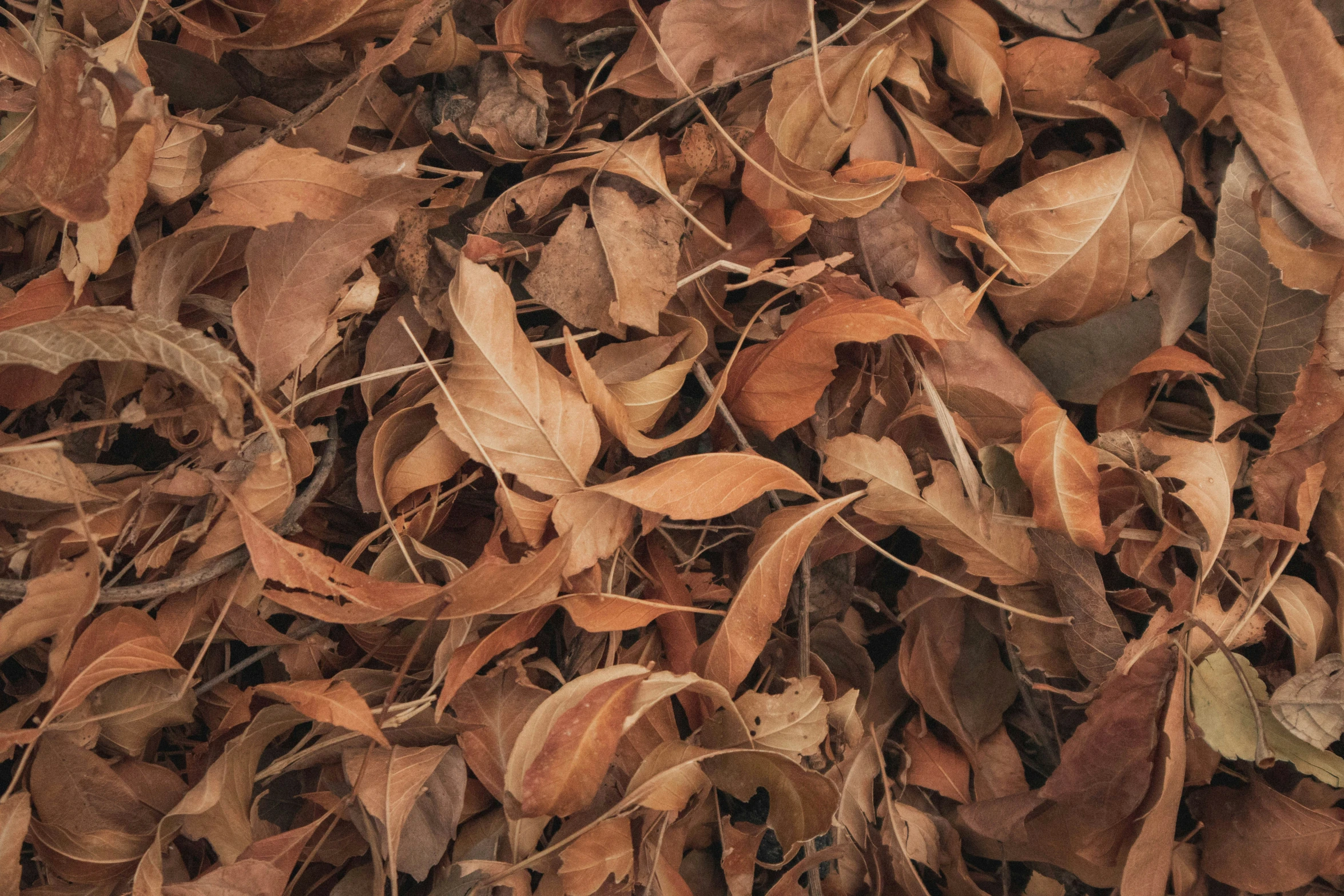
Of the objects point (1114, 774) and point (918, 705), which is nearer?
point (1114, 774)

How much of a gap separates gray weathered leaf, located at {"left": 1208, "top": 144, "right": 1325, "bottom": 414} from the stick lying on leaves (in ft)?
2.42

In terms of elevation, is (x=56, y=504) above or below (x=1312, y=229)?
above

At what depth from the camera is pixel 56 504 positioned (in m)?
0.62

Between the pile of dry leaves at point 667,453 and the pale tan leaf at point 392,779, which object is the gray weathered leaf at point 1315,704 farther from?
the pale tan leaf at point 392,779

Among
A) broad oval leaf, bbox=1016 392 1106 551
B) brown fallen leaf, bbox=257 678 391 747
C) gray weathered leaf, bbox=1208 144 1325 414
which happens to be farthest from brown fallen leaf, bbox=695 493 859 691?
gray weathered leaf, bbox=1208 144 1325 414

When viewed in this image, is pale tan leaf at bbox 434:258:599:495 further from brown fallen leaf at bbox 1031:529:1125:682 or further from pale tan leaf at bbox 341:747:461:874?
brown fallen leaf at bbox 1031:529:1125:682

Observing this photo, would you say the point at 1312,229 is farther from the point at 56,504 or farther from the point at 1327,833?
the point at 56,504

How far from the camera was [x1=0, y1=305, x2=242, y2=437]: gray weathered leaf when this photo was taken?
1.77ft

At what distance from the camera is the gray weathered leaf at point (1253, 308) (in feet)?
2.19

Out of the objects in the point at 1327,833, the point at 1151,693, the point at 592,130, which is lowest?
the point at 1327,833

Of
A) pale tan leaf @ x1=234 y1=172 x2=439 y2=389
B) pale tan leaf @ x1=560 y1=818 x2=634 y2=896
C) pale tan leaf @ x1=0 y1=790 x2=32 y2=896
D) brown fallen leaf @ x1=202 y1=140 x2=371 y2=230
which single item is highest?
brown fallen leaf @ x1=202 y1=140 x2=371 y2=230

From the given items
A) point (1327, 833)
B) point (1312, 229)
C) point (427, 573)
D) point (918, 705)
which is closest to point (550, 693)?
point (427, 573)

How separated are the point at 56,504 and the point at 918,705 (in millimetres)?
713

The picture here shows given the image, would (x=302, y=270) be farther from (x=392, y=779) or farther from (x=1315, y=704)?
(x=1315, y=704)
